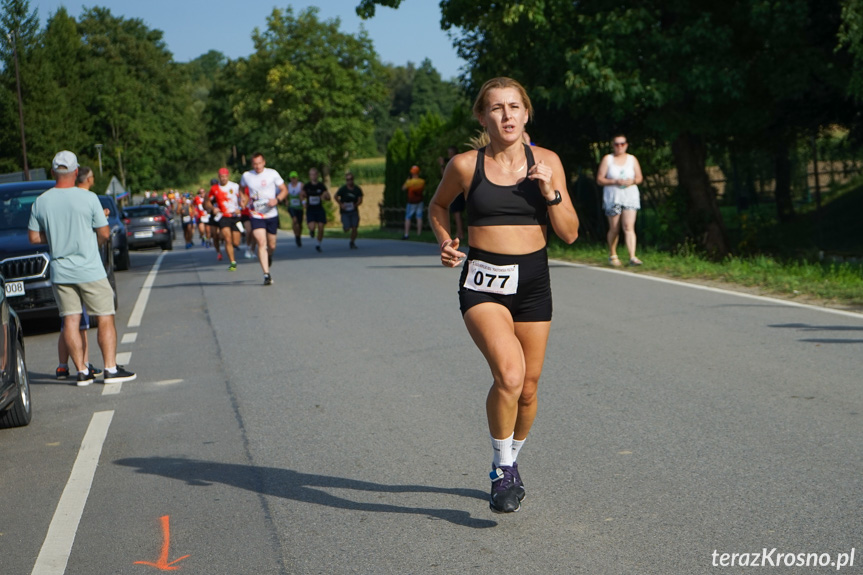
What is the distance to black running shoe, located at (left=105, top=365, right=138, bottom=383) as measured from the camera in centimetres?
919

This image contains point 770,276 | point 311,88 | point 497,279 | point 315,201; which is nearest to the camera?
point 497,279

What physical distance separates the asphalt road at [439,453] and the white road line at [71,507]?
17 mm

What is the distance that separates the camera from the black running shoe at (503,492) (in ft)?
15.8

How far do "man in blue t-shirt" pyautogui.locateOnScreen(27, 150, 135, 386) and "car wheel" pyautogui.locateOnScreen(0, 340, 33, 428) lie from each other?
1302 mm

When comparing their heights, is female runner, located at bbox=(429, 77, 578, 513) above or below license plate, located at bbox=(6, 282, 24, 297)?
above

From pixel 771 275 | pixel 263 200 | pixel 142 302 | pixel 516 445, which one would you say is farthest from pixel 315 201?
pixel 516 445

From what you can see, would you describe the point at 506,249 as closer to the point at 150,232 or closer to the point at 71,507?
the point at 71,507

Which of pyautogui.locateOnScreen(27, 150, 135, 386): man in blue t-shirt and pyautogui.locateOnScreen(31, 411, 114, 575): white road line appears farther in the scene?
pyautogui.locateOnScreen(27, 150, 135, 386): man in blue t-shirt

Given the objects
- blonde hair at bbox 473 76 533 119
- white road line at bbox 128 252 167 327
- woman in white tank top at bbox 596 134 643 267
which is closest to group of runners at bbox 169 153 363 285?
white road line at bbox 128 252 167 327

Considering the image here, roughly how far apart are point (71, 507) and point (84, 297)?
383cm

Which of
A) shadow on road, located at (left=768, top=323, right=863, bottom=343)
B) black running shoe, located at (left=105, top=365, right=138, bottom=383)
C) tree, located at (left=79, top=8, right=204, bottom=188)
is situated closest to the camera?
black running shoe, located at (left=105, top=365, right=138, bottom=383)

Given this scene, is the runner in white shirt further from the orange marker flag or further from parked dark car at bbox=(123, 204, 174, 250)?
parked dark car at bbox=(123, 204, 174, 250)

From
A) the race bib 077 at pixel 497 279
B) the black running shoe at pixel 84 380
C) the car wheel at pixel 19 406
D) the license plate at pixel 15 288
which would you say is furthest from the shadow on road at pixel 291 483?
the license plate at pixel 15 288

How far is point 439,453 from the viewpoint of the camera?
609 cm
